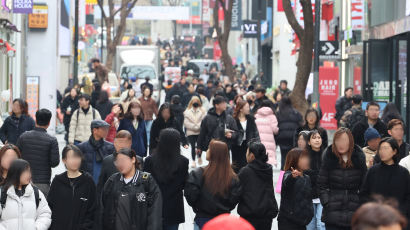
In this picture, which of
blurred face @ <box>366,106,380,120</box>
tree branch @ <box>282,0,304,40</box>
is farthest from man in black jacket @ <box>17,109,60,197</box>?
tree branch @ <box>282,0,304,40</box>

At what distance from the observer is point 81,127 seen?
15281mm

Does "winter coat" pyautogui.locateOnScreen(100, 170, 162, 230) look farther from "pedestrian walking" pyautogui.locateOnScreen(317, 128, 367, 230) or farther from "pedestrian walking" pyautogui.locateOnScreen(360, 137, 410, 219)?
"pedestrian walking" pyautogui.locateOnScreen(360, 137, 410, 219)

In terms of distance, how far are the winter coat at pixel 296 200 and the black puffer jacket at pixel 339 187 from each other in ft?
0.48

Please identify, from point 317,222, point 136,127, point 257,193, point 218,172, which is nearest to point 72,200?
point 218,172

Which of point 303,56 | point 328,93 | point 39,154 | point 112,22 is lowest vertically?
point 39,154

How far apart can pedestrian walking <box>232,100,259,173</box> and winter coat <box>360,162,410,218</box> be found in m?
6.36

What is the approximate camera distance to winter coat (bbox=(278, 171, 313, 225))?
8.74 meters

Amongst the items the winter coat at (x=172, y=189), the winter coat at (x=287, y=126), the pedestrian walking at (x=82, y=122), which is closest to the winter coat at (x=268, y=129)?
the winter coat at (x=287, y=126)

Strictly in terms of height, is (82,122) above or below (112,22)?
below

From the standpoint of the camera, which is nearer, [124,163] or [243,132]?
[124,163]

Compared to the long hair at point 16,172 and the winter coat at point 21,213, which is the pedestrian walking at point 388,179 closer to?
the winter coat at point 21,213

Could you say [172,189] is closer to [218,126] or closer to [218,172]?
[218,172]

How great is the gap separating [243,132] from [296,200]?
631 cm

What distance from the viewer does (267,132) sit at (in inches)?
643
